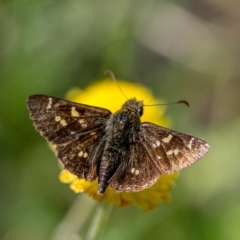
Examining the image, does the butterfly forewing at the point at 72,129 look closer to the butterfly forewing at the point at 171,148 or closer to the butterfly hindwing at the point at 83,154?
the butterfly hindwing at the point at 83,154

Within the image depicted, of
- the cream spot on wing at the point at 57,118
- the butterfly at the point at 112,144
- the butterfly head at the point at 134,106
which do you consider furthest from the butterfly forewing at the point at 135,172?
the cream spot on wing at the point at 57,118

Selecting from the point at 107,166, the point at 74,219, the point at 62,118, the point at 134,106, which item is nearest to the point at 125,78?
the point at 74,219

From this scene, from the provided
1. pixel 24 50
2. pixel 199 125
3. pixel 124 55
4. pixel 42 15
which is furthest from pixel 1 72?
pixel 199 125

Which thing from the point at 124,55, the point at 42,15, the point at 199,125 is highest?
the point at 42,15

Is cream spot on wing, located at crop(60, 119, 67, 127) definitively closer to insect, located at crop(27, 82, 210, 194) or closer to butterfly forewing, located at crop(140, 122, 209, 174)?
insect, located at crop(27, 82, 210, 194)

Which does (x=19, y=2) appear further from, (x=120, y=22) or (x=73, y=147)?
(x=73, y=147)

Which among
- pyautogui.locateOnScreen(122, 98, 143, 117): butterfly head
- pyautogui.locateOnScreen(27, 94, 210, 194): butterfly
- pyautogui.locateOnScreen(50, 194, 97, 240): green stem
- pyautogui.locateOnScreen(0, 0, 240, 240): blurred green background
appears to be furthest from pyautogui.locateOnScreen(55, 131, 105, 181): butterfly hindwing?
pyautogui.locateOnScreen(0, 0, 240, 240): blurred green background
